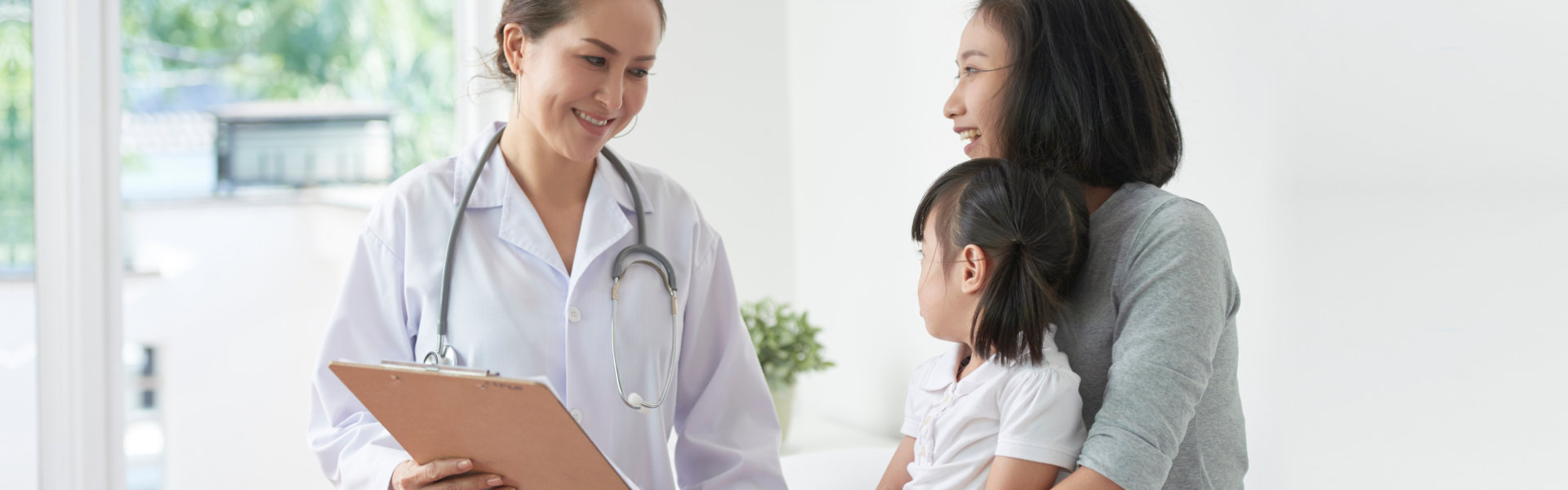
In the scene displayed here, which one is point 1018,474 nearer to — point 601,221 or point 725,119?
point 601,221

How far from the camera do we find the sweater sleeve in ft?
3.20

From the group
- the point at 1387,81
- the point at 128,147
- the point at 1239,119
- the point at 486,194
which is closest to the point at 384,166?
the point at 128,147

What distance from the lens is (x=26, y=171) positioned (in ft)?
7.45

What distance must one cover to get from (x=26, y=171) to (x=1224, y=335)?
249 cm

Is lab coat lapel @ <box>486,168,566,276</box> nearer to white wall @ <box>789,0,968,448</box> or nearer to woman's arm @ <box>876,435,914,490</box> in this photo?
woman's arm @ <box>876,435,914,490</box>

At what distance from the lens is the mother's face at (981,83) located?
1195mm

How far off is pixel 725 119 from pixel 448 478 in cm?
195

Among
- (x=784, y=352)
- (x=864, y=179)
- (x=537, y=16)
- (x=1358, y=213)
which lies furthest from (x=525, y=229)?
(x=864, y=179)

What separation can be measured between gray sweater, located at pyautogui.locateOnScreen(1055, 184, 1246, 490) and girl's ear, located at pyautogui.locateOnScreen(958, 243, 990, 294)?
114mm

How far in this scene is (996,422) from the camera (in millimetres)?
1070

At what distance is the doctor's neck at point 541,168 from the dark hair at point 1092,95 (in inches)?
22.7

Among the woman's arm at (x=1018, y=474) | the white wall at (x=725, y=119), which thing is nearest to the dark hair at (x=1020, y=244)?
the woman's arm at (x=1018, y=474)

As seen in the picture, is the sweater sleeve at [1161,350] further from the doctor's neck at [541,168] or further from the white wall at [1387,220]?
the doctor's neck at [541,168]

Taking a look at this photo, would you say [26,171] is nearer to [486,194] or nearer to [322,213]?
[322,213]
